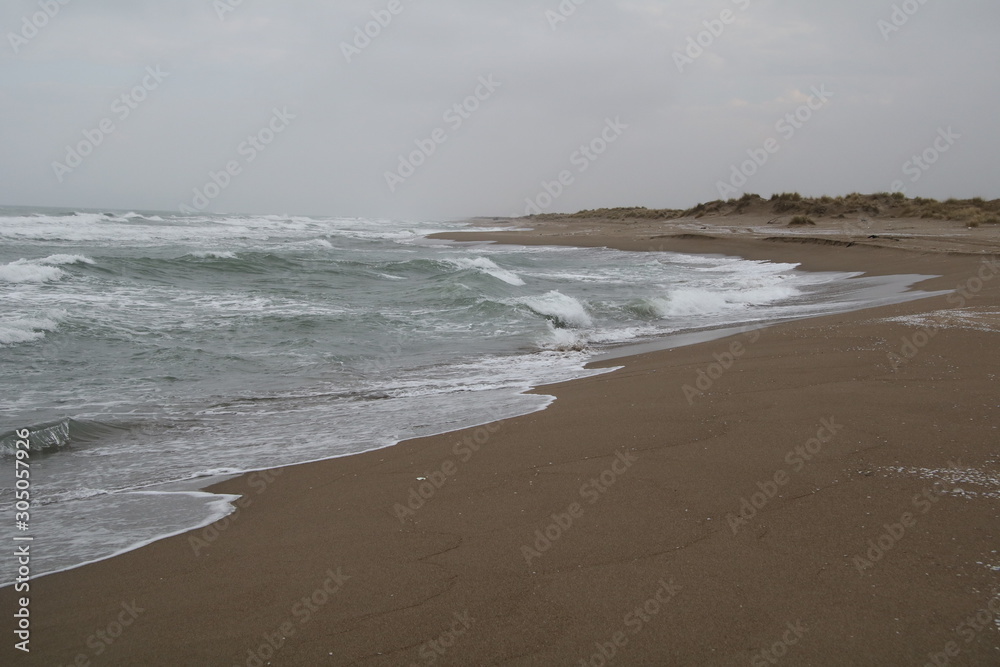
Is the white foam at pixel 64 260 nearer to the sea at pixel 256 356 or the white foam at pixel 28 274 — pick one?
the sea at pixel 256 356

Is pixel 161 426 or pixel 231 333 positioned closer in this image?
pixel 161 426

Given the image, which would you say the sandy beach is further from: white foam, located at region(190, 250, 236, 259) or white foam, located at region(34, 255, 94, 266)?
white foam, located at region(190, 250, 236, 259)

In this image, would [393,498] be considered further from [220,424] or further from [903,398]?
[903,398]

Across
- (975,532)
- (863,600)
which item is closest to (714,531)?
(863,600)

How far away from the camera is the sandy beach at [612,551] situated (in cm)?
244

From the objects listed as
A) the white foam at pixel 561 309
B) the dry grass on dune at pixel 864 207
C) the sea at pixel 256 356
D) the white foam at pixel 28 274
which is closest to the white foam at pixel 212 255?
the sea at pixel 256 356

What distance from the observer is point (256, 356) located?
9180 mm

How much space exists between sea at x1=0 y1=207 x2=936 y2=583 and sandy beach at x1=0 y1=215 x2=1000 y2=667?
755 mm

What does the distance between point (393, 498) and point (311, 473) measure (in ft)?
3.20

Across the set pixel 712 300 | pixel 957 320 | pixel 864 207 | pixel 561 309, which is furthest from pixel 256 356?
pixel 864 207

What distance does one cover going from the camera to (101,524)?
404 cm

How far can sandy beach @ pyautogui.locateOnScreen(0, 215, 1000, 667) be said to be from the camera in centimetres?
244

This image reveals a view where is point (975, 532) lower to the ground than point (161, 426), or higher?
higher

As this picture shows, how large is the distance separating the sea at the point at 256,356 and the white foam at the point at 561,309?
0.05m
